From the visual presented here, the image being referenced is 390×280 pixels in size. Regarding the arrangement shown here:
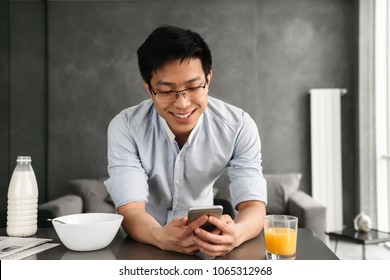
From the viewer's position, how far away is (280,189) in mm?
2283

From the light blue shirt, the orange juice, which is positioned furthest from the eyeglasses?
the orange juice

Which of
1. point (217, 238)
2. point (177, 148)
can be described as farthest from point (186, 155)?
point (217, 238)

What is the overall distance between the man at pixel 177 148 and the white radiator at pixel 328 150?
138cm

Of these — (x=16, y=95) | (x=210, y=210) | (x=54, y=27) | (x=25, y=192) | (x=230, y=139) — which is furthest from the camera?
(x=16, y=95)

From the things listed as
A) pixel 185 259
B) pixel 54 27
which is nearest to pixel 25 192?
pixel 185 259

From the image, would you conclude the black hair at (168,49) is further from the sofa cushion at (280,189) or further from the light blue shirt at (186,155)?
the sofa cushion at (280,189)

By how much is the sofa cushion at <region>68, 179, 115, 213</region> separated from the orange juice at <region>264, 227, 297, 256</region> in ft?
5.11

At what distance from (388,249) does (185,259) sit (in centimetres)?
158

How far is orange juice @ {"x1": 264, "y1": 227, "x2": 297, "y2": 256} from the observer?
0.61 meters

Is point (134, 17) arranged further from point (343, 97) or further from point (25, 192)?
point (25, 192)

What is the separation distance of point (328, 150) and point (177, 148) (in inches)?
61.2

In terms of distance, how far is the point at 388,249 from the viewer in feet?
6.15

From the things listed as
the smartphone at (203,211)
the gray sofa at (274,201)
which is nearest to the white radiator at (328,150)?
the gray sofa at (274,201)

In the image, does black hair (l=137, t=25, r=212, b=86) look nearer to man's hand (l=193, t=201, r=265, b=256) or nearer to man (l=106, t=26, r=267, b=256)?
man (l=106, t=26, r=267, b=256)
